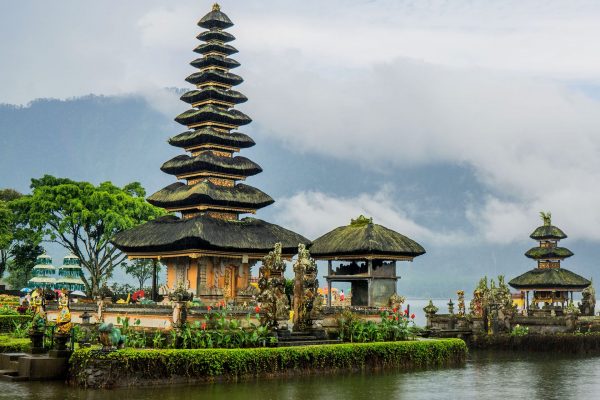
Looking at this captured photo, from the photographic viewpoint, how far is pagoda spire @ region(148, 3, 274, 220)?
4794cm

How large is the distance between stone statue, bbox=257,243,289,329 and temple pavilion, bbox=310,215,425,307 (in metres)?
12.6

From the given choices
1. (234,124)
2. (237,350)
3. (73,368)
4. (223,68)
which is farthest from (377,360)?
(223,68)

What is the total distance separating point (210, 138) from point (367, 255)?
42.5 ft

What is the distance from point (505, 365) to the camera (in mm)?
35594

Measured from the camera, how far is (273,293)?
31281 mm

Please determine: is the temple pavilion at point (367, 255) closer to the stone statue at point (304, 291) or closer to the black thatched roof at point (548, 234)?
the stone statue at point (304, 291)

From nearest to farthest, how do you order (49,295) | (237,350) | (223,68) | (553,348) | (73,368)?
1. (73,368)
2. (237,350)
3. (49,295)
4. (553,348)
5. (223,68)

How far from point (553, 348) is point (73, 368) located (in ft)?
94.6

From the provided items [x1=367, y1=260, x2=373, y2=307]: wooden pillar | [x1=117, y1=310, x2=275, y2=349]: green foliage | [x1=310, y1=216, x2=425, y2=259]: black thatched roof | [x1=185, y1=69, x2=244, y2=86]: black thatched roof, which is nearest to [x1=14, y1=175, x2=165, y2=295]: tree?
[x1=185, y1=69, x2=244, y2=86]: black thatched roof

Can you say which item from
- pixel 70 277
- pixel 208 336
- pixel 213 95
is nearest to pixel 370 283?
pixel 213 95

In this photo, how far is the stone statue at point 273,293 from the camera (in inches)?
1212

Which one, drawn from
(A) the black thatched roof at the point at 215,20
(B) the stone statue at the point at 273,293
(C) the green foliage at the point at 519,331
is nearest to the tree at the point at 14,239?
(A) the black thatched roof at the point at 215,20

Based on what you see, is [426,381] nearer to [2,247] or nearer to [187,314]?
[187,314]

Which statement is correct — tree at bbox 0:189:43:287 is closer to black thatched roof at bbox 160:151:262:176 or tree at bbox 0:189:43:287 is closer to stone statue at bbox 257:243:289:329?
black thatched roof at bbox 160:151:262:176
